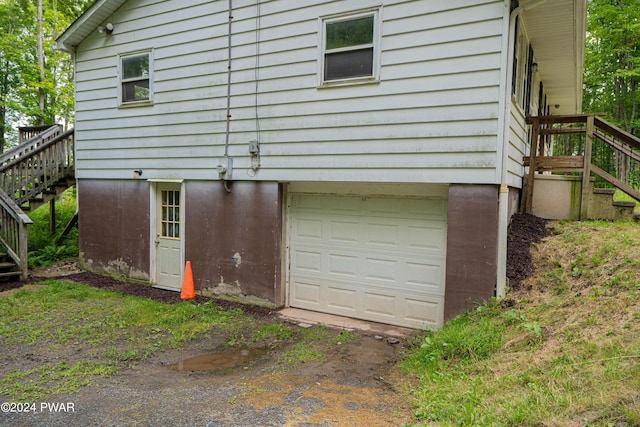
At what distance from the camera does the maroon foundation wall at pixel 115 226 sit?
8781 mm

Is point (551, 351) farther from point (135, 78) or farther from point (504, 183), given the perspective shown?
point (135, 78)

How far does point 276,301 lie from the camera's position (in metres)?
7.16

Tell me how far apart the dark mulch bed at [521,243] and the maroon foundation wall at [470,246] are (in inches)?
15.8

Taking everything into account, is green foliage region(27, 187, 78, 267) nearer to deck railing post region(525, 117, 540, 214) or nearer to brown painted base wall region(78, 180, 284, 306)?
brown painted base wall region(78, 180, 284, 306)

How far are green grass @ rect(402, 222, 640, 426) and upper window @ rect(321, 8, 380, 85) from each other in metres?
3.71

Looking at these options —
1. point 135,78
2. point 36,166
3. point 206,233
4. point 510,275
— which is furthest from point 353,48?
point 36,166

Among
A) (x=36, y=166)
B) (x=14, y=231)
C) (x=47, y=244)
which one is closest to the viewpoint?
(x=14, y=231)

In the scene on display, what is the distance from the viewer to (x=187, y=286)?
310 inches

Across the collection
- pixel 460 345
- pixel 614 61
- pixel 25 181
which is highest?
pixel 614 61

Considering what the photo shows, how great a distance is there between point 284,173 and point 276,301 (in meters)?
2.23

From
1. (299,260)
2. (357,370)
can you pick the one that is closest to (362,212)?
(299,260)

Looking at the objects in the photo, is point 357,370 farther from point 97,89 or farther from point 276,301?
point 97,89

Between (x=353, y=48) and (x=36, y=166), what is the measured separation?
7.93 meters

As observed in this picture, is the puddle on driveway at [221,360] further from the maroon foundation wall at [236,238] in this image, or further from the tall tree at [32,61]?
the tall tree at [32,61]
